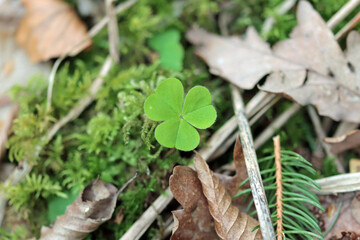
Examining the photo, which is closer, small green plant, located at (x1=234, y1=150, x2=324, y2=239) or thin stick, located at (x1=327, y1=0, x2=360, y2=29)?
small green plant, located at (x1=234, y1=150, x2=324, y2=239)

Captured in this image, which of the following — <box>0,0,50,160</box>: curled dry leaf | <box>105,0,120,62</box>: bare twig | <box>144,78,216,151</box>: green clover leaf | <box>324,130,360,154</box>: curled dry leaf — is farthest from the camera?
<box>0,0,50,160</box>: curled dry leaf

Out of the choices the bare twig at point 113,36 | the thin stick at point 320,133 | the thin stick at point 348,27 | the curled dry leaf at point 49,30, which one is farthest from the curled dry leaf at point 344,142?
the curled dry leaf at point 49,30

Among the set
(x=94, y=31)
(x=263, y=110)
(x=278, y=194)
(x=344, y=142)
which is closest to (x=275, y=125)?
(x=263, y=110)

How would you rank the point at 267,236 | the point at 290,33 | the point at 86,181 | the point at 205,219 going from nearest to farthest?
the point at 267,236 < the point at 205,219 < the point at 86,181 < the point at 290,33

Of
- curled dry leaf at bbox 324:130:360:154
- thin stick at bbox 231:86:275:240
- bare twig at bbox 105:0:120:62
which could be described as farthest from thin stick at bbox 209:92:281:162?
bare twig at bbox 105:0:120:62

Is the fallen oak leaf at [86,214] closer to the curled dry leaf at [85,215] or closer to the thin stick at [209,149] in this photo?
the curled dry leaf at [85,215]

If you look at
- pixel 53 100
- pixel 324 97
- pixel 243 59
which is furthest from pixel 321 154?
pixel 53 100

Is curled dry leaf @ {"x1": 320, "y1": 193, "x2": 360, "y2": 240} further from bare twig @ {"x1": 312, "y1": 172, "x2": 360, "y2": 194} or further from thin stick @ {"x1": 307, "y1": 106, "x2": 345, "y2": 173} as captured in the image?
thin stick @ {"x1": 307, "y1": 106, "x2": 345, "y2": 173}

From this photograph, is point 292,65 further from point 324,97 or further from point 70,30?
point 70,30
